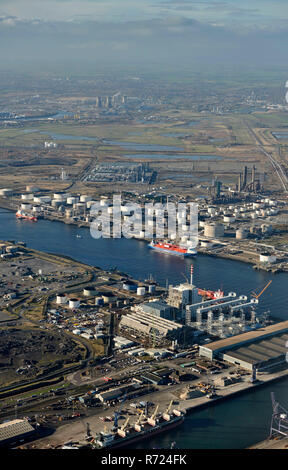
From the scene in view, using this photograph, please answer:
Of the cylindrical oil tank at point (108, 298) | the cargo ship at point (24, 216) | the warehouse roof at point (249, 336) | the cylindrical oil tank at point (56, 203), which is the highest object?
the warehouse roof at point (249, 336)

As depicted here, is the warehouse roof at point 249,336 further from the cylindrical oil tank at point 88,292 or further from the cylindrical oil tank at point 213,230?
the cylindrical oil tank at point 213,230

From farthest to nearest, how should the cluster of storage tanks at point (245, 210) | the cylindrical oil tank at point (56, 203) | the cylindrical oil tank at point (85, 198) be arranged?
the cylindrical oil tank at point (85, 198), the cylindrical oil tank at point (56, 203), the cluster of storage tanks at point (245, 210)

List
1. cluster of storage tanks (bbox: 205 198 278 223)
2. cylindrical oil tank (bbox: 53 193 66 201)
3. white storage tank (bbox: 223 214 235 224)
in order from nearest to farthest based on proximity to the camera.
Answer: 1. white storage tank (bbox: 223 214 235 224)
2. cluster of storage tanks (bbox: 205 198 278 223)
3. cylindrical oil tank (bbox: 53 193 66 201)

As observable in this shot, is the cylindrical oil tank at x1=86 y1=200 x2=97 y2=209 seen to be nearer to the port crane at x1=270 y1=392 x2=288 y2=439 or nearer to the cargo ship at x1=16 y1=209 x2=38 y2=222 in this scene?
the cargo ship at x1=16 y1=209 x2=38 y2=222

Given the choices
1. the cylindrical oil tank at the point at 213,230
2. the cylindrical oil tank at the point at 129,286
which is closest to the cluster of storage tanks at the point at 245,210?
the cylindrical oil tank at the point at 213,230

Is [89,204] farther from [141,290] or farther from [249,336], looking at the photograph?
[249,336]

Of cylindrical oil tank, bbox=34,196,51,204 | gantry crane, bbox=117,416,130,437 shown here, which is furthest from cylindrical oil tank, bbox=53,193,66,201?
gantry crane, bbox=117,416,130,437

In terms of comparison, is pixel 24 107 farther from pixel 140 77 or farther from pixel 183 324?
pixel 183 324
